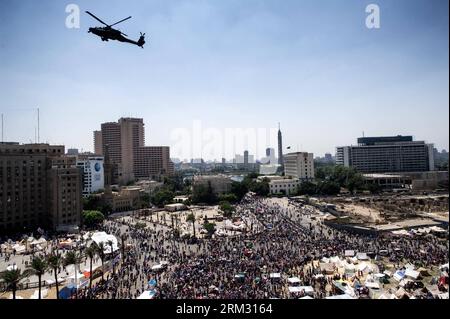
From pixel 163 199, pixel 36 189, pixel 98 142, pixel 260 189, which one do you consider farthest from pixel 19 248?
pixel 98 142

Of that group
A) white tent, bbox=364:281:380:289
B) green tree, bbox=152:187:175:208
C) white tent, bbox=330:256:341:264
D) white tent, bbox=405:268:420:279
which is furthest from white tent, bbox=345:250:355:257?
green tree, bbox=152:187:175:208

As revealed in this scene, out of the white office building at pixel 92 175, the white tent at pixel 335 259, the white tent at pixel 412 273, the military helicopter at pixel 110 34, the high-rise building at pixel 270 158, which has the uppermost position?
the military helicopter at pixel 110 34

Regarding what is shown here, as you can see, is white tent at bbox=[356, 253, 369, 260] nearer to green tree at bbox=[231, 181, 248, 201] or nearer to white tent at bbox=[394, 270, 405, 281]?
white tent at bbox=[394, 270, 405, 281]

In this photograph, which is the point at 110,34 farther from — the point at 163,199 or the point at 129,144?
the point at 129,144

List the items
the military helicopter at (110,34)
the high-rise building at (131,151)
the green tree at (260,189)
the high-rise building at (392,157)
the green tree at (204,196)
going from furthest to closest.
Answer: the high-rise building at (131,151)
the high-rise building at (392,157)
the green tree at (260,189)
the green tree at (204,196)
the military helicopter at (110,34)

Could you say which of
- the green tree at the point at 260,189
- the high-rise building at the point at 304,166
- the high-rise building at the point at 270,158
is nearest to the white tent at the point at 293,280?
the green tree at the point at 260,189

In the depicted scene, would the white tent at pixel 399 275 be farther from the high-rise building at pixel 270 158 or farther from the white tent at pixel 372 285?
the high-rise building at pixel 270 158
